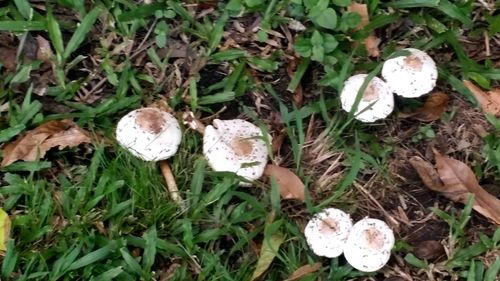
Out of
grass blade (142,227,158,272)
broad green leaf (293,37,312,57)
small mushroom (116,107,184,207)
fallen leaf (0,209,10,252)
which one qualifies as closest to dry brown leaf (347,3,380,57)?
broad green leaf (293,37,312,57)

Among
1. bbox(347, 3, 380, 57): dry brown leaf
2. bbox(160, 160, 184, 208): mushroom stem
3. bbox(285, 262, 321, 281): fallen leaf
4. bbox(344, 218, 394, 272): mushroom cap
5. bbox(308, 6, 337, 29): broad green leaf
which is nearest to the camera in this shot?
bbox(344, 218, 394, 272): mushroom cap

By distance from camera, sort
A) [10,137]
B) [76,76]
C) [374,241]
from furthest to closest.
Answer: [76,76] < [10,137] < [374,241]

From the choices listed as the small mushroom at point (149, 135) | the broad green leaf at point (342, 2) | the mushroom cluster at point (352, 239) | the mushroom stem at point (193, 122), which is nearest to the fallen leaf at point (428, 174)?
the mushroom cluster at point (352, 239)

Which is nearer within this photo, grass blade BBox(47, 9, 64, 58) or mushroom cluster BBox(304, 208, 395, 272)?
mushroom cluster BBox(304, 208, 395, 272)

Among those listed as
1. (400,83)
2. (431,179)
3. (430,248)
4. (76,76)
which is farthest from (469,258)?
(76,76)

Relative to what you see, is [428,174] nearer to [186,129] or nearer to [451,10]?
[451,10]

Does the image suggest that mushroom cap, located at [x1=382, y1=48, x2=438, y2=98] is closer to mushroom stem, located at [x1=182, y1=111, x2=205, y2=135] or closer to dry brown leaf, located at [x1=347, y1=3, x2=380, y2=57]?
dry brown leaf, located at [x1=347, y1=3, x2=380, y2=57]

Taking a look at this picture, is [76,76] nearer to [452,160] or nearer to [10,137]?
[10,137]
